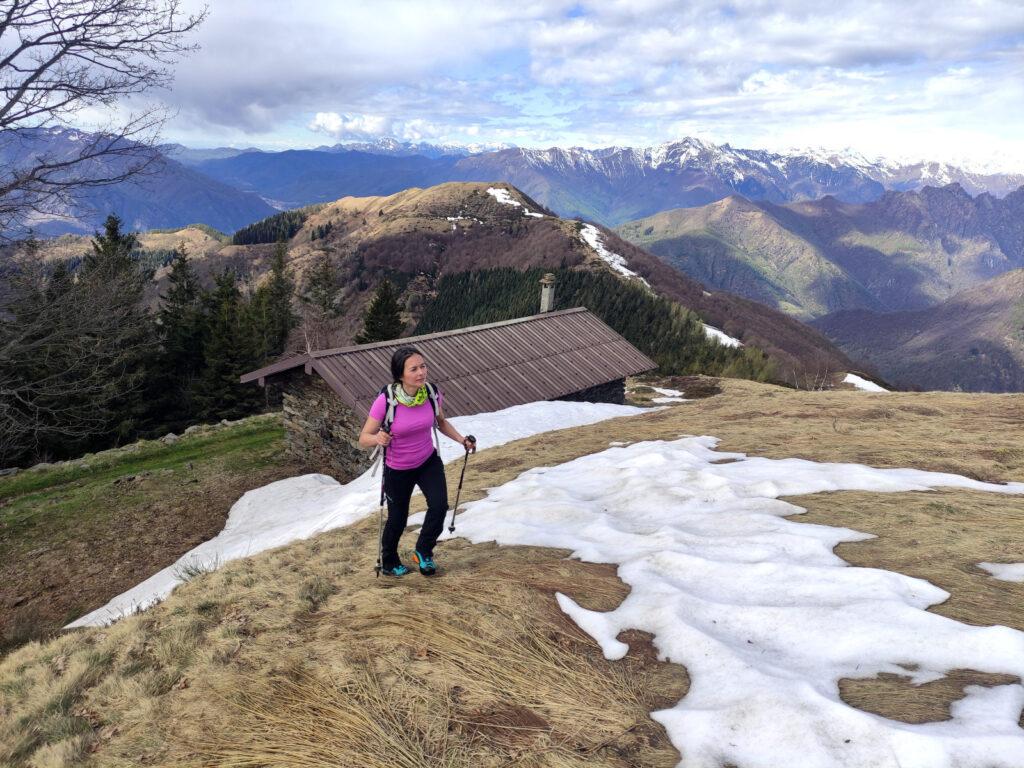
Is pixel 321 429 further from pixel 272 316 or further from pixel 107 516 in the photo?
pixel 272 316

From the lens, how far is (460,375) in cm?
2062

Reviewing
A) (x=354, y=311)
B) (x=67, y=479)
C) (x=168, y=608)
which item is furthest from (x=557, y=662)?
(x=354, y=311)

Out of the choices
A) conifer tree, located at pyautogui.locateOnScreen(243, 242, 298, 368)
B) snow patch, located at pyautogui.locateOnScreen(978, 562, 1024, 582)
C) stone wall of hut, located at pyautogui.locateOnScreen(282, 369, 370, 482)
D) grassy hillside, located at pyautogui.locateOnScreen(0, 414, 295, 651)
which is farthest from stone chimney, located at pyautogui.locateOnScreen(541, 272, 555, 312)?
conifer tree, located at pyautogui.locateOnScreen(243, 242, 298, 368)

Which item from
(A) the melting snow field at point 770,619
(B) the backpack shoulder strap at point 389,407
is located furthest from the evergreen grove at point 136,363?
(A) the melting snow field at point 770,619

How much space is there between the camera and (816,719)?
138 inches

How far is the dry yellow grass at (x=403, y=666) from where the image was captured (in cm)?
370

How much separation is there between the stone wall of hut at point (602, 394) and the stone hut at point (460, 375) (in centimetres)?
4

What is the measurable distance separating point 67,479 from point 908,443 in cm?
2462

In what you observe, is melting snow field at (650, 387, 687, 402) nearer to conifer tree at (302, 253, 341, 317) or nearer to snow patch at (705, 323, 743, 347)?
conifer tree at (302, 253, 341, 317)

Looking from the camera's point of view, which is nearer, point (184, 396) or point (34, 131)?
point (34, 131)

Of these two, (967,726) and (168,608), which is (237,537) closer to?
(168,608)

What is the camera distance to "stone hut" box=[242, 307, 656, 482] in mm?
18219

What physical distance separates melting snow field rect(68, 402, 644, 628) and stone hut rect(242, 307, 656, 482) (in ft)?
3.51

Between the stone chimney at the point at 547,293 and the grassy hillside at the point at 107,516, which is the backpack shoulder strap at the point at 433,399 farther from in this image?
the stone chimney at the point at 547,293
